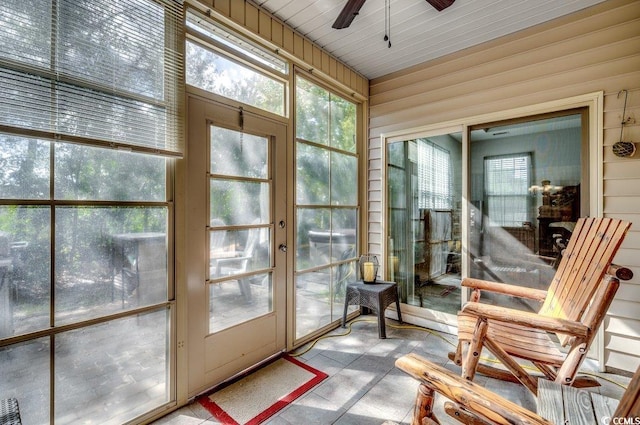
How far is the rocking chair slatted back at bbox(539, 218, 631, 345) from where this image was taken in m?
1.69

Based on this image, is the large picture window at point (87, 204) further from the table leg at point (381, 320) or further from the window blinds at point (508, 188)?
the window blinds at point (508, 188)

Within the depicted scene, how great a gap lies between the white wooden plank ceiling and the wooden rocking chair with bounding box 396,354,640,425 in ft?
8.40

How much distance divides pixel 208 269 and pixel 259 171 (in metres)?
0.88

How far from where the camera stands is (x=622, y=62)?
2.26 m

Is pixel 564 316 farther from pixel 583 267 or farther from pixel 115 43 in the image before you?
pixel 115 43

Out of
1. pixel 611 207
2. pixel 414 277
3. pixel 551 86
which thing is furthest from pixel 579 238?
pixel 414 277

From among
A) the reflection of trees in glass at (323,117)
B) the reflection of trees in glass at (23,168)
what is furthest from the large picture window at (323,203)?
the reflection of trees in glass at (23,168)

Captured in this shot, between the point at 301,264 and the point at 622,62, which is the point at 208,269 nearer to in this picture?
the point at 301,264

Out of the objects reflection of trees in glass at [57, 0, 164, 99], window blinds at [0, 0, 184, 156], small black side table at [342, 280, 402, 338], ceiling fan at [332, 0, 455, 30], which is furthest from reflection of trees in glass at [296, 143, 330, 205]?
reflection of trees in glass at [57, 0, 164, 99]

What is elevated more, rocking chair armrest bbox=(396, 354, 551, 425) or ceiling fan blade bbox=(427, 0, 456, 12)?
ceiling fan blade bbox=(427, 0, 456, 12)

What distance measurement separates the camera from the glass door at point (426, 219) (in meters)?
3.13

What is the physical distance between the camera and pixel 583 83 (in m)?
2.40

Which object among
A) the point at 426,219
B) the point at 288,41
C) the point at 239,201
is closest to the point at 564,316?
the point at 426,219

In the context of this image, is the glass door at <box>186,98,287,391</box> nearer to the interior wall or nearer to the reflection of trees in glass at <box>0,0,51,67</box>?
the reflection of trees in glass at <box>0,0,51,67</box>
